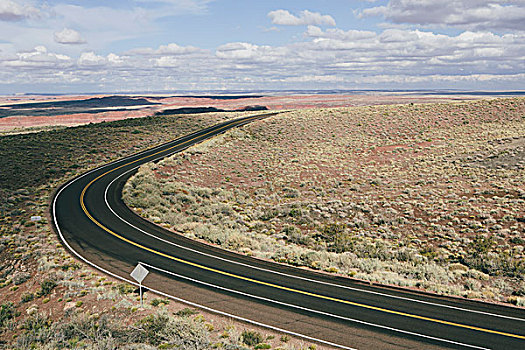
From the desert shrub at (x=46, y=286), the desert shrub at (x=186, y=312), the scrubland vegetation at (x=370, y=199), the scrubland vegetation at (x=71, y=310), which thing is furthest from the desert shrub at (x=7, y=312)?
the scrubland vegetation at (x=370, y=199)

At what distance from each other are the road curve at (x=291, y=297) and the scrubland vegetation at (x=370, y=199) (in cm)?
178

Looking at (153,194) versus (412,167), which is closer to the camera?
(153,194)

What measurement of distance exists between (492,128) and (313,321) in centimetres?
5703

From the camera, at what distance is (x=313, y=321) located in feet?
45.2

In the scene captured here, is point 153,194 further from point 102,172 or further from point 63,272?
point 63,272

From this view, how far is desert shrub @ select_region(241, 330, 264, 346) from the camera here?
12242 mm

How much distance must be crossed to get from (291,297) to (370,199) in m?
20.0

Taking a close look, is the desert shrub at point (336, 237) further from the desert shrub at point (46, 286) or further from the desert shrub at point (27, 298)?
the desert shrub at point (27, 298)

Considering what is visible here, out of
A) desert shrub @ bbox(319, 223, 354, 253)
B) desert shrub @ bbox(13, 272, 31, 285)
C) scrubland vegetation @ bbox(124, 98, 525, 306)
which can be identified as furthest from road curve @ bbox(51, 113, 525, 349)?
desert shrub @ bbox(319, 223, 354, 253)

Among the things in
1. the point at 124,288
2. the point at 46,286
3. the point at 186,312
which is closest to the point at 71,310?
the point at 124,288

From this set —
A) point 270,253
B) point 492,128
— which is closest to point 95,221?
point 270,253

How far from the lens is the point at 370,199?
32938 millimetres

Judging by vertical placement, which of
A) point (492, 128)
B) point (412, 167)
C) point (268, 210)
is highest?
point (492, 128)

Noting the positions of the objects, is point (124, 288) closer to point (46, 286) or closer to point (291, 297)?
point (46, 286)
